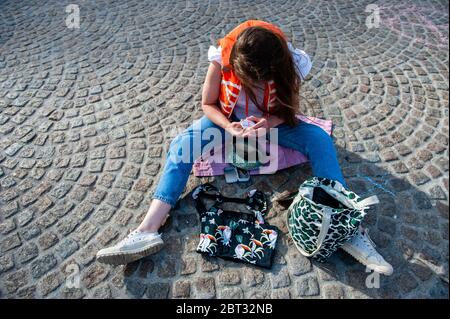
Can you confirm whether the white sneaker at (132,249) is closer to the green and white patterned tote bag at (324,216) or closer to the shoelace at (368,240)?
the green and white patterned tote bag at (324,216)

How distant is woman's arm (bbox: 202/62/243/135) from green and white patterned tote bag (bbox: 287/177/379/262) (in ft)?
2.78

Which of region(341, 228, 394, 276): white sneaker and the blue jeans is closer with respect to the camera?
region(341, 228, 394, 276): white sneaker

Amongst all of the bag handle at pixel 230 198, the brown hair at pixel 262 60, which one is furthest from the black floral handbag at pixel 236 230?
the brown hair at pixel 262 60

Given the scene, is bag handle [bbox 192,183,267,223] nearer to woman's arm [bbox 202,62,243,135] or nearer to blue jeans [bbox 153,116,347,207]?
blue jeans [bbox 153,116,347,207]

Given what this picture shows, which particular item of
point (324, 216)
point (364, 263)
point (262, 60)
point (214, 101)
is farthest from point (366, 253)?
point (214, 101)

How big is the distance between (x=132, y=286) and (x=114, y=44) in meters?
4.03

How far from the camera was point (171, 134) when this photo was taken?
4.09 metres

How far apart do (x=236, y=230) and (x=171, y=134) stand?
151 centimetres

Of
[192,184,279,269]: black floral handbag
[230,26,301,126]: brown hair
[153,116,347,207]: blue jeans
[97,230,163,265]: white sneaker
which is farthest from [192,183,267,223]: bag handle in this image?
[230,26,301,126]: brown hair

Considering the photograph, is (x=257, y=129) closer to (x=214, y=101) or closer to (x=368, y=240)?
(x=214, y=101)

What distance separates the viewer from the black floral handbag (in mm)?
3035

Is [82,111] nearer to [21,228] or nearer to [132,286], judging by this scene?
[21,228]

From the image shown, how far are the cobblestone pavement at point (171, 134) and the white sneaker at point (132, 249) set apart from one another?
0.56 ft
